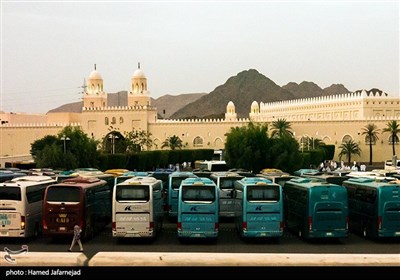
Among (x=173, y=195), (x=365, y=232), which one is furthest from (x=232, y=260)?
(x=173, y=195)

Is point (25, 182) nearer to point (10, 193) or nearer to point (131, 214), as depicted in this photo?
point (10, 193)

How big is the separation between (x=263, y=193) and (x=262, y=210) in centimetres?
39

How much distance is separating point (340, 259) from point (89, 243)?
9.63 metres

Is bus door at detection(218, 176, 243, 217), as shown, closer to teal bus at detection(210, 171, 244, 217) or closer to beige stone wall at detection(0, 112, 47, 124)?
teal bus at detection(210, 171, 244, 217)

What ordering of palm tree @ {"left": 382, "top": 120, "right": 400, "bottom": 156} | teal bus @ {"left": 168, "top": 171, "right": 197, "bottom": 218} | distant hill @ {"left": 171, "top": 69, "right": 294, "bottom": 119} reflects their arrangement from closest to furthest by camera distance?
teal bus @ {"left": 168, "top": 171, "right": 197, "bottom": 218} < palm tree @ {"left": 382, "top": 120, "right": 400, "bottom": 156} < distant hill @ {"left": 171, "top": 69, "right": 294, "bottom": 119}

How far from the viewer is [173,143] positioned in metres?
61.3

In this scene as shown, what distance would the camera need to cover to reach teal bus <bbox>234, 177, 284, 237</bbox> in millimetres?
14289

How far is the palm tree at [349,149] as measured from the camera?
59.0 m

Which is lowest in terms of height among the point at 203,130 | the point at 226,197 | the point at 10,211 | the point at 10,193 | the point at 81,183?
the point at 226,197

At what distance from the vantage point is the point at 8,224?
14.0m

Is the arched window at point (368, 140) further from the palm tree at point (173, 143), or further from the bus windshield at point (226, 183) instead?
the bus windshield at point (226, 183)

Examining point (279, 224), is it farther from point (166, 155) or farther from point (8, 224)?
point (166, 155)

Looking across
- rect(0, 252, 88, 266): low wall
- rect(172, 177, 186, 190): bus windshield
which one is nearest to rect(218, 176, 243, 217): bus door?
rect(172, 177, 186, 190): bus windshield

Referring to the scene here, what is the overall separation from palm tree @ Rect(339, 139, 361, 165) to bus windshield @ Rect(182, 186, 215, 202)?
1825 inches
